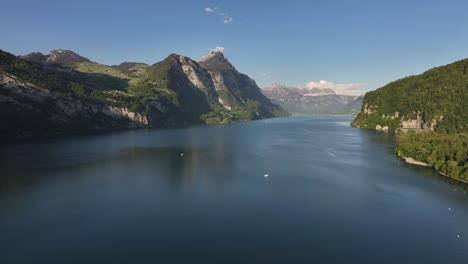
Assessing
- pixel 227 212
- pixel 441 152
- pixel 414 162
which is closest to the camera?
pixel 227 212

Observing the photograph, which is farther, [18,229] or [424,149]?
[424,149]

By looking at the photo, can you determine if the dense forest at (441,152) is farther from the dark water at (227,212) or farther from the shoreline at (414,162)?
the dark water at (227,212)

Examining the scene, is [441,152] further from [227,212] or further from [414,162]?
[227,212]

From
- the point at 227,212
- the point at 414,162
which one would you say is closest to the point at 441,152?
the point at 414,162

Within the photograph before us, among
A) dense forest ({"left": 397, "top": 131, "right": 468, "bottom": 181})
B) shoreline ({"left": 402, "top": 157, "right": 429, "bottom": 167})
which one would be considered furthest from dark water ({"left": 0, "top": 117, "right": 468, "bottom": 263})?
dense forest ({"left": 397, "top": 131, "right": 468, "bottom": 181})

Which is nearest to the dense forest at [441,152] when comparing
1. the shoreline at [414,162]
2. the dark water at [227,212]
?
the shoreline at [414,162]

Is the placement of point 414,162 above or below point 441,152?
below

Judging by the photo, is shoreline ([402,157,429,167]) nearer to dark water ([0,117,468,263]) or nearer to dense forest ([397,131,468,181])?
dense forest ([397,131,468,181])

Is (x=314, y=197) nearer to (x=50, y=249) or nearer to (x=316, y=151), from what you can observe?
(x=50, y=249)

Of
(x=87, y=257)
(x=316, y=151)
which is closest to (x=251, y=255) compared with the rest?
(x=87, y=257)
